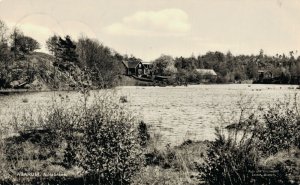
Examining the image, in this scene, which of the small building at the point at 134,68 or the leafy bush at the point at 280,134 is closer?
the leafy bush at the point at 280,134

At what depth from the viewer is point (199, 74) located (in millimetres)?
113625

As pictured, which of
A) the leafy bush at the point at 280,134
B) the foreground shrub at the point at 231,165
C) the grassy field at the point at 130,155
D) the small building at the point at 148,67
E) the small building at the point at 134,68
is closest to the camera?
the foreground shrub at the point at 231,165

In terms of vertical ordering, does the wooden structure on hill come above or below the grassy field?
above

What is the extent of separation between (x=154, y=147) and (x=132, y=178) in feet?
9.99

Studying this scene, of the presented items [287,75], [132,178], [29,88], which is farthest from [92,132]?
[287,75]

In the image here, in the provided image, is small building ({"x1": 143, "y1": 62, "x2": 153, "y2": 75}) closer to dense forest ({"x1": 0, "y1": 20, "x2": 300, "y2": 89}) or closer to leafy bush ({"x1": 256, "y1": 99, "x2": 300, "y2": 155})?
dense forest ({"x1": 0, "y1": 20, "x2": 300, "y2": 89})

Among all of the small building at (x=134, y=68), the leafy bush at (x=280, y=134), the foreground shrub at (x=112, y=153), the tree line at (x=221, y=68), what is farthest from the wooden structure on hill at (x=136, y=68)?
the foreground shrub at (x=112, y=153)

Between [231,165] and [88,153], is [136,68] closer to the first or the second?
[88,153]

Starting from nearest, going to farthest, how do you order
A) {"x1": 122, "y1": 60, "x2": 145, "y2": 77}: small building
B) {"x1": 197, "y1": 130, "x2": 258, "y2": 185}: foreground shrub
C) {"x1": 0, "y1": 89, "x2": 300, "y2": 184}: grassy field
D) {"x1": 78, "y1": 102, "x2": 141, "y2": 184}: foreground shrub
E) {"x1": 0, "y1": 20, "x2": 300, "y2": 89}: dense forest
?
{"x1": 197, "y1": 130, "x2": 258, "y2": 185}: foreground shrub → {"x1": 0, "y1": 89, "x2": 300, "y2": 184}: grassy field → {"x1": 78, "y1": 102, "x2": 141, "y2": 184}: foreground shrub → {"x1": 0, "y1": 20, "x2": 300, "y2": 89}: dense forest → {"x1": 122, "y1": 60, "x2": 145, "y2": 77}: small building

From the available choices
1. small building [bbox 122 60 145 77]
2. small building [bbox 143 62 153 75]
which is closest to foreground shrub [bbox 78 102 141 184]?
small building [bbox 143 62 153 75]

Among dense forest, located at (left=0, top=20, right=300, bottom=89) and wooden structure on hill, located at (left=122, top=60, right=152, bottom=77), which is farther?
wooden structure on hill, located at (left=122, top=60, right=152, bottom=77)

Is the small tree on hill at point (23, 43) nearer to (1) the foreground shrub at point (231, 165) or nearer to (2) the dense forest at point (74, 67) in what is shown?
(2) the dense forest at point (74, 67)

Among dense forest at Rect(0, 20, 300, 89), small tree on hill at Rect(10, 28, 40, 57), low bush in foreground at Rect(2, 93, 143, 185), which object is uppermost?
small tree on hill at Rect(10, 28, 40, 57)

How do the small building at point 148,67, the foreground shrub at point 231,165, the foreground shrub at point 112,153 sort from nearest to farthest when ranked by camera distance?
1. the foreground shrub at point 231,165
2. the foreground shrub at point 112,153
3. the small building at point 148,67
